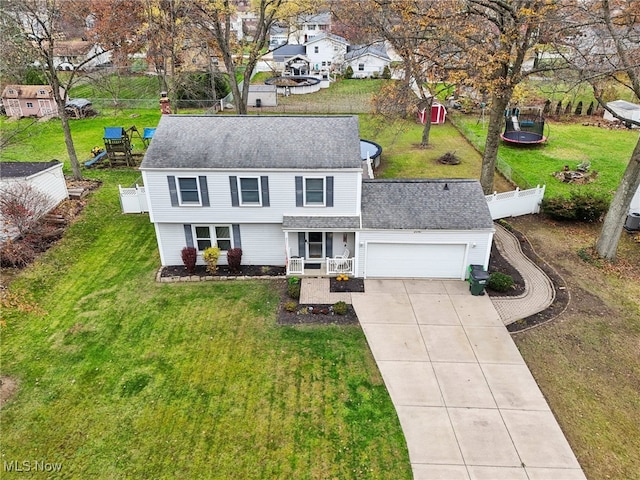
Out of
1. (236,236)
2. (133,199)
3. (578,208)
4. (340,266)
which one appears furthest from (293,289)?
(578,208)

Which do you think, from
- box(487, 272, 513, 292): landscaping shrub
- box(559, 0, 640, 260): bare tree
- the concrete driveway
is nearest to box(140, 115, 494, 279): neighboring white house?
box(487, 272, 513, 292): landscaping shrub

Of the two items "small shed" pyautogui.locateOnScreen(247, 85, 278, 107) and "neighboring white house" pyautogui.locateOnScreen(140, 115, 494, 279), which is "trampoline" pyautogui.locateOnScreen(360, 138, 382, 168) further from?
"small shed" pyautogui.locateOnScreen(247, 85, 278, 107)

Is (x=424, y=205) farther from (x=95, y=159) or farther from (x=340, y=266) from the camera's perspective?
(x=95, y=159)

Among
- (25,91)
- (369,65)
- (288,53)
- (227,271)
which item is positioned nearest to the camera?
(227,271)

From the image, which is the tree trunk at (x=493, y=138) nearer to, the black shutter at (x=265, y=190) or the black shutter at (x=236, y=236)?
the black shutter at (x=265, y=190)

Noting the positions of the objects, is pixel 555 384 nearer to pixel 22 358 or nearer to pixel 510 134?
pixel 22 358

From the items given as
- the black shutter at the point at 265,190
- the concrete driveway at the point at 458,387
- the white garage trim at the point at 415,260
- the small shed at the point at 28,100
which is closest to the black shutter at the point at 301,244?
the black shutter at the point at 265,190
